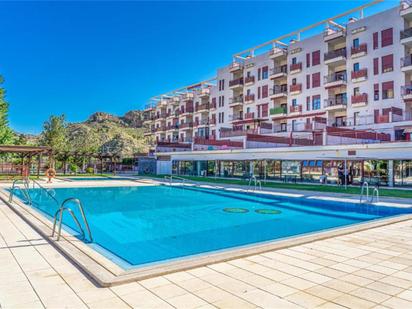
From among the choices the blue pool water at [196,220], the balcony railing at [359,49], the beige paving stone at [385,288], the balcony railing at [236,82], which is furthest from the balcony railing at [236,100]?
the beige paving stone at [385,288]

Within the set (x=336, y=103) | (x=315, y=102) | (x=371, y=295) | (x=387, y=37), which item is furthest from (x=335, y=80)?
(x=371, y=295)

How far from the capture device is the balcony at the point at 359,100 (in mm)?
27672

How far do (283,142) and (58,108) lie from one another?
28.6 meters

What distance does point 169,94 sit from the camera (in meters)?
56.0

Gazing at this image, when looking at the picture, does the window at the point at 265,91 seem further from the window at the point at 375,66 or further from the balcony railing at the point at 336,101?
the window at the point at 375,66

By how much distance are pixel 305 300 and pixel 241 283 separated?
32.7 inches

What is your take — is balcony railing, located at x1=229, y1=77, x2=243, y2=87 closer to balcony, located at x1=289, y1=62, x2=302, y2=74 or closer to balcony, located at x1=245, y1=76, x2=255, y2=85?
balcony, located at x1=245, y1=76, x2=255, y2=85

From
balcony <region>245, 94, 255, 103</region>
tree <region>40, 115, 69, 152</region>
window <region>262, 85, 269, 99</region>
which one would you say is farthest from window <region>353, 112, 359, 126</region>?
tree <region>40, 115, 69, 152</region>

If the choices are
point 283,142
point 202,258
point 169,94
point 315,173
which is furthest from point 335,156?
point 169,94

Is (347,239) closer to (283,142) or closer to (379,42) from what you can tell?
(283,142)

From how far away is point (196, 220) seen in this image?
11.0 meters

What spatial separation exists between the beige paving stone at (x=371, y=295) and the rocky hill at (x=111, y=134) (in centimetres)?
6372

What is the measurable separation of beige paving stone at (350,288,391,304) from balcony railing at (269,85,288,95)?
32479 mm

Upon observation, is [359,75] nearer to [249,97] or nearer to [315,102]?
[315,102]
